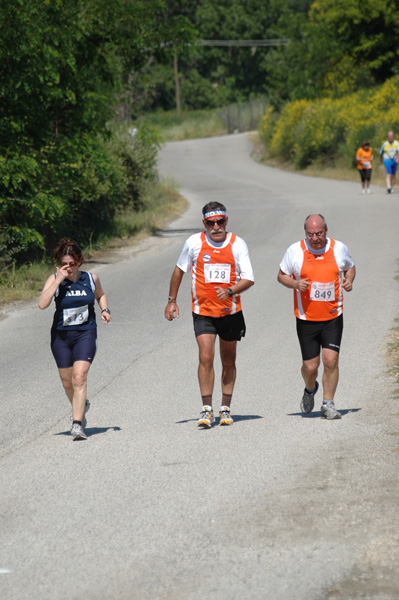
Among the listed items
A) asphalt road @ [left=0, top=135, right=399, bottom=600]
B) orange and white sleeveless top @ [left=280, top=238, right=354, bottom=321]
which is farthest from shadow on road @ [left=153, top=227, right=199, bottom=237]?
orange and white sleeveless top @ [left=280, top=238, right=354, bottom=321]

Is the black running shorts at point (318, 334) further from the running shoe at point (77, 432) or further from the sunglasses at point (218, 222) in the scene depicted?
the running shoe at point (77, 432)

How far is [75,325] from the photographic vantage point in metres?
8.09

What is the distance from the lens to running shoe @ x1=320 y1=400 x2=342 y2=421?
847cm

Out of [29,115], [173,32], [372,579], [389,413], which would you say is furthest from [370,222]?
[372,579]

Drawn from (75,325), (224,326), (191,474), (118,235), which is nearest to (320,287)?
(224,326)

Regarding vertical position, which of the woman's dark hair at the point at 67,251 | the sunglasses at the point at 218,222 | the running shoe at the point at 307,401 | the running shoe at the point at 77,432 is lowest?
the running shoe at the point at 307,401

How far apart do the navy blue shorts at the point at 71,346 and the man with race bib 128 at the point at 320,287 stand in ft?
5.72

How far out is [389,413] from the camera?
8.58m

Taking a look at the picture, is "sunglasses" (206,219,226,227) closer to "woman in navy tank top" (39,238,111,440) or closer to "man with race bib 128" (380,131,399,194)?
"woman in navy tank top" (39,238,111,440)

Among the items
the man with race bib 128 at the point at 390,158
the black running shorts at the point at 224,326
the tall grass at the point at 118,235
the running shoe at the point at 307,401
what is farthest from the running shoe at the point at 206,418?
the man with race bib 128 at the point at 390,158

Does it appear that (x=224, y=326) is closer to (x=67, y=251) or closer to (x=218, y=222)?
(x=218, y=222)

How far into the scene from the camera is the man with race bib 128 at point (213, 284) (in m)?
8.16

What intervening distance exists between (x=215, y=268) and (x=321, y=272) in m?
0.94

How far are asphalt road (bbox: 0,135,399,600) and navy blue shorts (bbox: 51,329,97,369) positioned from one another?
69 centimetres
